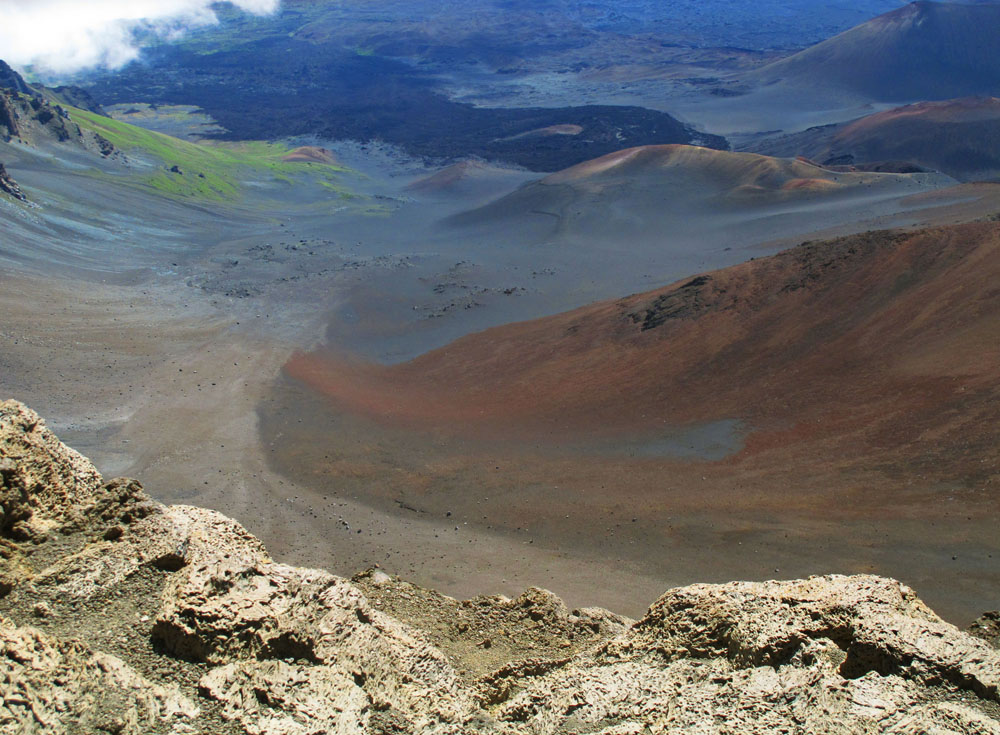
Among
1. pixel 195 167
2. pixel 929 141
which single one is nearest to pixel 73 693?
pixel 195 167

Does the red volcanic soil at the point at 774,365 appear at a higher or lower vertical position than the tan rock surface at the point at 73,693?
lower

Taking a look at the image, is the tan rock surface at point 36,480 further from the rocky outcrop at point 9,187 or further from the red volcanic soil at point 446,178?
the red volcanic soil at point 446,178

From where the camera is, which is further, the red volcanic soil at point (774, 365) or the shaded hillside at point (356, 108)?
the shaded hillside at point (356, 108)

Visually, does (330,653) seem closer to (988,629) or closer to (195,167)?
(988,629)

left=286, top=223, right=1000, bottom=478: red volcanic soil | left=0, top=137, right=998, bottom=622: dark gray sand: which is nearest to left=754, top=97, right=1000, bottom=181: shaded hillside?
left=0, top=137, right=998, bottom=622: dark gray sand

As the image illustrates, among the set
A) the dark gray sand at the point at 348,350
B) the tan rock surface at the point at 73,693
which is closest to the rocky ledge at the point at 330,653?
the tan rock surface at the point at 73,693

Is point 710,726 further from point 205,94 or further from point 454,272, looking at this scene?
point 205,94

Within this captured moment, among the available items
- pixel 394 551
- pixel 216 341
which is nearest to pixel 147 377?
pixel 216 341
